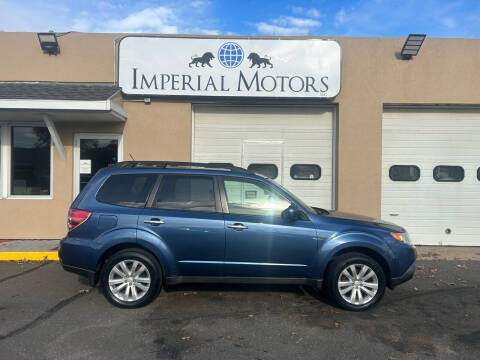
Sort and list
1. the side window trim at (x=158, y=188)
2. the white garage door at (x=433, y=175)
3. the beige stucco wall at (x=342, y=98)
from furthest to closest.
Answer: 1. the white garage door at (x=433, y=175)
2. the beige stucco wall at (x=342, y=98)
3. the side window trim at (x=158, y=188)

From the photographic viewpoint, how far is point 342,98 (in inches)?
331

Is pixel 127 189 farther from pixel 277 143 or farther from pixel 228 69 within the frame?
pixel 277 143

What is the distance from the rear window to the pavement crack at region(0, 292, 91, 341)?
58.7 inches

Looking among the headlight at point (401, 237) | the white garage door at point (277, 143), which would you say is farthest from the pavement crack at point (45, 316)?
the white garage door at point (277, 143)

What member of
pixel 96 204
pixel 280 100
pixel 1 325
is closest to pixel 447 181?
pixel 280 100

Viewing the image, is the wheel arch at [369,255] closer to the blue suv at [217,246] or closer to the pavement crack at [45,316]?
the blue suv at [217,246]

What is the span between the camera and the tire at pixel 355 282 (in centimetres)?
459

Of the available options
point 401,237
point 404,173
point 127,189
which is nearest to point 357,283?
point 401,237

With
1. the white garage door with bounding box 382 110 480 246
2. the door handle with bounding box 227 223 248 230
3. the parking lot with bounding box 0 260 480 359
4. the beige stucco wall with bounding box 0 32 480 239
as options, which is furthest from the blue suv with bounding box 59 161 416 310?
the white garage door with bounding box 382 110 480 246

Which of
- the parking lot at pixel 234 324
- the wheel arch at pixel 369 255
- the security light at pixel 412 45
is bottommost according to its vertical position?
the parking lot at pixel 234 324

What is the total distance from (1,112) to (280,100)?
5889 millimetres

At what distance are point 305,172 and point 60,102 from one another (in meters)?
5.49

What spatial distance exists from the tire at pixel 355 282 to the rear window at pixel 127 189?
259cm

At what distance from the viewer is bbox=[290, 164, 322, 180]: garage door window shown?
870cm
